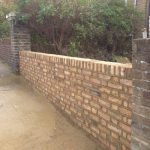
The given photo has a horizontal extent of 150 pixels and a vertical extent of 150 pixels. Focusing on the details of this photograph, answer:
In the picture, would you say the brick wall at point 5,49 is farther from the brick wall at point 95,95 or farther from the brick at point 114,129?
the brick at point 114,129

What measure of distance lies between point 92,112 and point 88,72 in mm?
596

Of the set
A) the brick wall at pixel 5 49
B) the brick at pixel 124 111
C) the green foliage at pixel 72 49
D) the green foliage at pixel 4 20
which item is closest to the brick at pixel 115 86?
the brick at pixel 124 111

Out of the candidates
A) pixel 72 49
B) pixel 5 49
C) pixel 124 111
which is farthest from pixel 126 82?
pixel 5 49

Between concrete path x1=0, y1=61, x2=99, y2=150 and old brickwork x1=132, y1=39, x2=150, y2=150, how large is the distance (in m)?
1.26

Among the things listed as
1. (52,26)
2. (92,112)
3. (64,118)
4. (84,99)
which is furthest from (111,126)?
(52,26)

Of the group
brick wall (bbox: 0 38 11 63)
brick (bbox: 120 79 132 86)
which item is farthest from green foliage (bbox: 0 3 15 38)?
brick (bbox: 120 79 132 86)

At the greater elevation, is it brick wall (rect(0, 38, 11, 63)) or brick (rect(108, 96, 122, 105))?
brick wall (rect(0, 38, 11, 63))

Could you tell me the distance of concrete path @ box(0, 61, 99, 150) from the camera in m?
4.44

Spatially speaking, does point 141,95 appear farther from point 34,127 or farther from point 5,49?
point 5,49

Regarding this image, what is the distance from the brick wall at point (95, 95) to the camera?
3.71m

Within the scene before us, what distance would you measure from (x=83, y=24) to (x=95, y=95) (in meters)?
4.51

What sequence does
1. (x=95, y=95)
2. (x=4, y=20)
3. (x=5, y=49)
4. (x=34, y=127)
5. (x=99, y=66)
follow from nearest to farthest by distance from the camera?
(x=99, y=66), (x=95, y=95), (x=34, y=127), (x=5, y=49), (x=4, y=20)

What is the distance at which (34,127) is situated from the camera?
508 centimetres

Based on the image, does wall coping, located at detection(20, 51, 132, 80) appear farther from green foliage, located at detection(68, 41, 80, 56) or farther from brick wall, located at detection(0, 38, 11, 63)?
brick wall, located at detection(0, 38, 11, 63)
